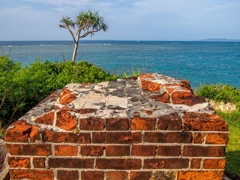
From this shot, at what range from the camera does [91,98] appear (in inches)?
75.8

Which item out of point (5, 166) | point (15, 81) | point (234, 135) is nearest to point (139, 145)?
point (5, 166)

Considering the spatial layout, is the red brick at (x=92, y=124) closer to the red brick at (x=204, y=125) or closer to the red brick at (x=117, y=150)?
the red brick at (x=117, y=150)

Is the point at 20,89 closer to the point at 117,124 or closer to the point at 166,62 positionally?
the point at 117,124

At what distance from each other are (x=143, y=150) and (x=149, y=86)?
78 centimetres

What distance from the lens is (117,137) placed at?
155 centimetres

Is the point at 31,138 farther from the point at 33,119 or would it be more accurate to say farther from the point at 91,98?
the point at 91,98

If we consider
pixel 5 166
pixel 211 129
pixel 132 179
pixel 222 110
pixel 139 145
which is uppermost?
pixel 211 129

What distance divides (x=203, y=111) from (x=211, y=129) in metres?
0.17

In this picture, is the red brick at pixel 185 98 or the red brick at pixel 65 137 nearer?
the red brick at pixel 65 137

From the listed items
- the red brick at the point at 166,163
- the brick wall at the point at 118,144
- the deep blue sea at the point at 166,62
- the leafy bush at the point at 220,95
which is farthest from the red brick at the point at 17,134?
the leafy bush at the point at 220,95

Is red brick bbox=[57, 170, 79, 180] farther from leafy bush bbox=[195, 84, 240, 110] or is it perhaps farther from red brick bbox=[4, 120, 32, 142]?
leafy bush bbox=[195, 84, 240, 110]

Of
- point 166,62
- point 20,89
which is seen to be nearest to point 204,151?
Answer: point 20,89

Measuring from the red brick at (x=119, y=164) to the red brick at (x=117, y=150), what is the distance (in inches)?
1.6

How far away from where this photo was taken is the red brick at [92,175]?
1.61 metres
